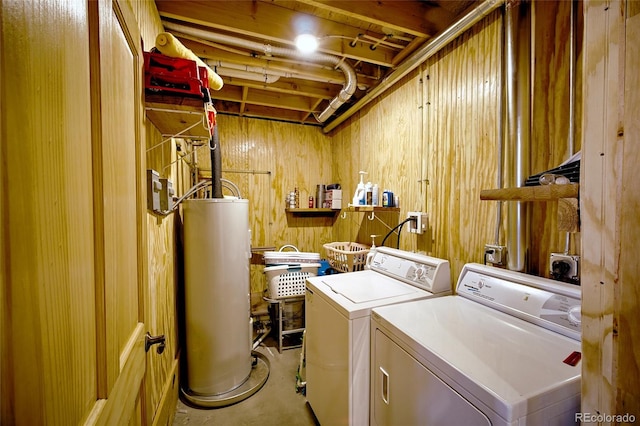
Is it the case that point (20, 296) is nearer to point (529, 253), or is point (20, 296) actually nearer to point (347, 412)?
point (347, 412)

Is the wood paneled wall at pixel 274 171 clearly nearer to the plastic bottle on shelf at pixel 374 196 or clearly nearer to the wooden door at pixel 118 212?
the plastic bottle on shelf at pixel 374 196

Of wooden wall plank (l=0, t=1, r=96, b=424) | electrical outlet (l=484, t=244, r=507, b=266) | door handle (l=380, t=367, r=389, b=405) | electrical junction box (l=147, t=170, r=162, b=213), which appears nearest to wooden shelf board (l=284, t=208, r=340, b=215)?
electrical junction box (l=147, t=170, r=162, b=213)

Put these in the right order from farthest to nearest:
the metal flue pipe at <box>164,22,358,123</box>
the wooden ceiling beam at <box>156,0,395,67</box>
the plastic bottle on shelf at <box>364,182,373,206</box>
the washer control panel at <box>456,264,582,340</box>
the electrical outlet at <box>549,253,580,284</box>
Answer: the plastic bottle on shelf at <box>364,182,373,206</box>, the metal flue pipe at <box>164,22,358,123</box>, the wooden ceiling beam at <box>156,0,395,67</box>, the electrical outlet at <box>549,253,580,284</box>, the washer control panel at <box>456,264,582,340</box>

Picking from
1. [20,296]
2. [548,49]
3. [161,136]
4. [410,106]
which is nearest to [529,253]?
[548,49]

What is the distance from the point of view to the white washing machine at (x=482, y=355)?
30.1 inches

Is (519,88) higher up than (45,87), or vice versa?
(519,88)

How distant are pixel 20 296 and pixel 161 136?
1.59 m

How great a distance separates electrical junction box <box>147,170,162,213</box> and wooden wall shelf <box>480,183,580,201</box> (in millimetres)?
1585

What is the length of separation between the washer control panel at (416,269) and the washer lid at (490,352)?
0.27 metres

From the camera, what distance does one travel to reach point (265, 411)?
1.92 meters

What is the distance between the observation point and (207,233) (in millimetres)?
1962

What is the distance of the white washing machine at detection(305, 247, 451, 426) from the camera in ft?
4.37

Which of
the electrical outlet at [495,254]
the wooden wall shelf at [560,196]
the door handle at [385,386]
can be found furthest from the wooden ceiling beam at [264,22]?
the door handle at [385,386]

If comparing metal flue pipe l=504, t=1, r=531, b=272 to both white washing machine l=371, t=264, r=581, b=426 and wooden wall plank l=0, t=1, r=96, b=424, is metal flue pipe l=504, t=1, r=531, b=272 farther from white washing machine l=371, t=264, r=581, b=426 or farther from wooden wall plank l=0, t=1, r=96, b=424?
wooden wall plank l=0, t=1, r=96, b=424
